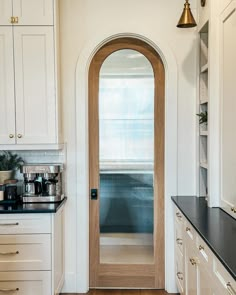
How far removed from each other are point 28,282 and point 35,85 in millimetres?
1707

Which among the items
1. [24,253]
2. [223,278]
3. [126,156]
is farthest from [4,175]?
[223,278]

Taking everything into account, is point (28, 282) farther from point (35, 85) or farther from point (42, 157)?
point (35, 85)

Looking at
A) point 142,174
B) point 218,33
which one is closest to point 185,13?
point 218,33

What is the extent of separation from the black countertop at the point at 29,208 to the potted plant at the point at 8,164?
34 centimetres

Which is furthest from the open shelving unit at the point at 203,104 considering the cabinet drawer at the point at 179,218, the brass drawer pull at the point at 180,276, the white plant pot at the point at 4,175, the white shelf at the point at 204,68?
the white plant pot at the point at 4,175

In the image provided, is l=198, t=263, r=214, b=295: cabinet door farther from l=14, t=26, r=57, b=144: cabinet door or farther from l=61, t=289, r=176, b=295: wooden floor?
l=14, t=26, r=57, b=144: cabinet door

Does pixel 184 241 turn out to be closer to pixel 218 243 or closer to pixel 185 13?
pixel 218 243

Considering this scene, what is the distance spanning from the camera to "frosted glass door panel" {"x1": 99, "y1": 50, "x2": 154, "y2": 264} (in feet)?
11.8

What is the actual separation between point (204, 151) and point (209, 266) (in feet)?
5.07

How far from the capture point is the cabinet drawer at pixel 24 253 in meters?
2.97

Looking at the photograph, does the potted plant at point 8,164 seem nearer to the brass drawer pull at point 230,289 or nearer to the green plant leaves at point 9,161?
the green plant leaves at point 9,161

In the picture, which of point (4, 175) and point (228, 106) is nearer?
point (228, 106)

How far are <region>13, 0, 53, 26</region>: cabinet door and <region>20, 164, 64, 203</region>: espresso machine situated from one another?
4.26 ft

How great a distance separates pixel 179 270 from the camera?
3174 millimetres
